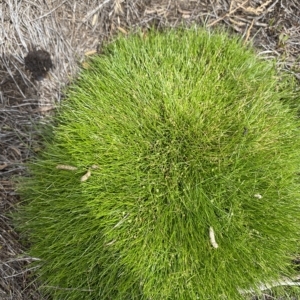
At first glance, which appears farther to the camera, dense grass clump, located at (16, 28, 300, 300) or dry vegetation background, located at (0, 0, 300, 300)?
dry vegetation background, located at (0, 0, 300, 300)

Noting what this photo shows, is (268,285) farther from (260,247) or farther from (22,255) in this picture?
(22,255)

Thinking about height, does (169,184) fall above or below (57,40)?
below

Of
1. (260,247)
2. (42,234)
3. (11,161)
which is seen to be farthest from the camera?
(11,161)

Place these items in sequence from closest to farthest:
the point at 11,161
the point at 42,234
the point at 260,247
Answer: the point at 260,247, the point at 42,234, the point at 11,161

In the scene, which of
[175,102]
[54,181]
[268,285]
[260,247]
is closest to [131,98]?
[175,102]

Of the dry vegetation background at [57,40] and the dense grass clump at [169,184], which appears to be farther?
the dry vegetation background at [57,40]
